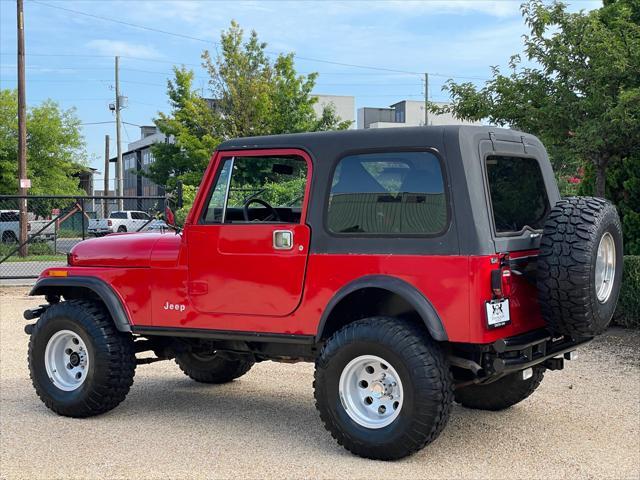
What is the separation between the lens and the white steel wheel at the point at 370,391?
503 centimetres

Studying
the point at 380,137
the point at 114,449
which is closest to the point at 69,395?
the point at 114,449

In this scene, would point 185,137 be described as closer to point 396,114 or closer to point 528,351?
point 528,351

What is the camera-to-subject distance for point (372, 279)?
5031mm

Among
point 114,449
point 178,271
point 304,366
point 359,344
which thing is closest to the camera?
point 359,344

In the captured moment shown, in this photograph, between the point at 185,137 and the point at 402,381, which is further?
the point at 185,137

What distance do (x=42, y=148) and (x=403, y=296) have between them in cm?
3294

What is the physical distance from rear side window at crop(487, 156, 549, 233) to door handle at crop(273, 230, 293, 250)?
54.5 inches

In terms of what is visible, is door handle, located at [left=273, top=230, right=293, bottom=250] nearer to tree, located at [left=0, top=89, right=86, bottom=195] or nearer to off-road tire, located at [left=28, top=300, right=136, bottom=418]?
off-road tire, located at [left=28, top=300, right=136, bottom=418]

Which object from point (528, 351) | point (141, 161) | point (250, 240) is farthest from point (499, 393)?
point (141, 161)

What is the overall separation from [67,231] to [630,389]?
16.9 m

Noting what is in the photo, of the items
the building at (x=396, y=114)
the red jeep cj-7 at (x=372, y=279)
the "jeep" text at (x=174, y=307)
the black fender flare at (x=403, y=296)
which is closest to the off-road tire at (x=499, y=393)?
the red jeep cj-7 at (x=372, y=279)

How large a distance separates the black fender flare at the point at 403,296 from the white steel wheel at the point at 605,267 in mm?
1189

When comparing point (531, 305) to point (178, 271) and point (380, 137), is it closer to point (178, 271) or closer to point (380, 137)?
point (380, 137)

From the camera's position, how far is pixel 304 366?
8.33 meters
